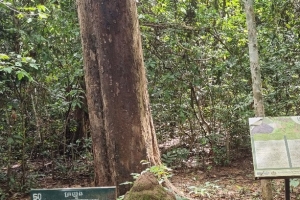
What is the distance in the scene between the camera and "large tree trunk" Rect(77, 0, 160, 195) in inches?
171

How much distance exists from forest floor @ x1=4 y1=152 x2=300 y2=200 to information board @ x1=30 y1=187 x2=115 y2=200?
3047 mm

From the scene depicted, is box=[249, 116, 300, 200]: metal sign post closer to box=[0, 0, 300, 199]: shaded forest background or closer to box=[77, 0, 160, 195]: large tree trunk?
box=[77, 0, 160, 195]: large tree trunk

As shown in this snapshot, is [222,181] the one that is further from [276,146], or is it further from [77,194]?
[77,194]

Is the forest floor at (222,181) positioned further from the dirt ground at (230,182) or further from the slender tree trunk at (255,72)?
the slender tree trunk at (255,72)

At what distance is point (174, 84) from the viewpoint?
7793 millimetres

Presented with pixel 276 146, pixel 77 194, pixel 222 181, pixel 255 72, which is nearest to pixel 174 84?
pixel 222 181

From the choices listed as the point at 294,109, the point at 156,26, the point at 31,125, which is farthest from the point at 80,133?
the point at 294,109

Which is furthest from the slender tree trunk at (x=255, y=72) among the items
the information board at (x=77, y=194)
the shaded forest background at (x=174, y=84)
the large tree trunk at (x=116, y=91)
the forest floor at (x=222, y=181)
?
the information board at (x=77, y=194)

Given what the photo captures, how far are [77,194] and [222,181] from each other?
4.84 metres

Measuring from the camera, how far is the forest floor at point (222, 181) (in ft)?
19.9

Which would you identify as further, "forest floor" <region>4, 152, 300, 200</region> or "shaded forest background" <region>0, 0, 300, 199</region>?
"shaded forest background" <region>0, 0, 300, 199</region>

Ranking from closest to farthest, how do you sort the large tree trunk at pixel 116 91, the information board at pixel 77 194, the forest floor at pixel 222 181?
the information board at pixel 77 194
the large tree trunk at pixel 116 91
the forest floor at pixel 222 181

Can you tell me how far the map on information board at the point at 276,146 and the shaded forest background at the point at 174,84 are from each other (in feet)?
10.2

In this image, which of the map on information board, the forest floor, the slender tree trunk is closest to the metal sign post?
the map on information board
